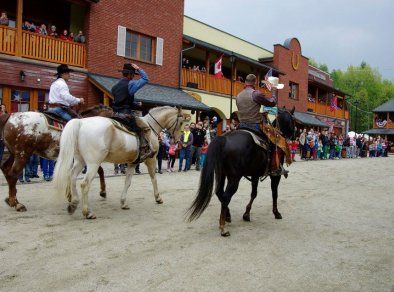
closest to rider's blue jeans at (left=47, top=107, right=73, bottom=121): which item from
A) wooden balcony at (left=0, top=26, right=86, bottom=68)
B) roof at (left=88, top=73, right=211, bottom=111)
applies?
roof at (left=88, top=73, right=211, bottom=111)

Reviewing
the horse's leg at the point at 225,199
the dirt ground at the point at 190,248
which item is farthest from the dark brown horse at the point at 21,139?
the horse's leg at the point at 225,199

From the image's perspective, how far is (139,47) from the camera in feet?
61.2

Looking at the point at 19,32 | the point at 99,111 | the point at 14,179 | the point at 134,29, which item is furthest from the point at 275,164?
the point at 134,29

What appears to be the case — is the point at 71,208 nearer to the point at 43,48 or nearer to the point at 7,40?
the point at 7,40

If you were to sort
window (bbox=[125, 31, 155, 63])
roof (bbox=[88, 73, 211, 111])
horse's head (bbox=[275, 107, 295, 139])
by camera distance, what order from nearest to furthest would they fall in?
horse's head (bbox=[275, 107, 295, 139]), roof (bbox=[88, 73, 211, 111]), window (bbox=[125, 31, 155, 63])

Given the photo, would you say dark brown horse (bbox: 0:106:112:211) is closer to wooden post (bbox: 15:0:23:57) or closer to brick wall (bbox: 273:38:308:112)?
wooden post (bbox: 15:0:23:57)

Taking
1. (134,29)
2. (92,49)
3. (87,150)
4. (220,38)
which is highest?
(220,38)

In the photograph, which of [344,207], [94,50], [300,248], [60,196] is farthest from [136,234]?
[94,50]

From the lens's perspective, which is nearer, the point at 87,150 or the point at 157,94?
the point at 87,150

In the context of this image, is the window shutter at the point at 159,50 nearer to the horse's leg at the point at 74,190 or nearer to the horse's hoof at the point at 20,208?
the horse's leg at the point at 74,190

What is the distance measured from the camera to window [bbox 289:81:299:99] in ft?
109

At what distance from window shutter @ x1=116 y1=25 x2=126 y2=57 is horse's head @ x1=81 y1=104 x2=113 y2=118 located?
10.6m

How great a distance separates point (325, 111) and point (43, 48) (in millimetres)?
31443

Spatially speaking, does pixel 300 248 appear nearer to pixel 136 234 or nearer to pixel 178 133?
pixel 136 234
